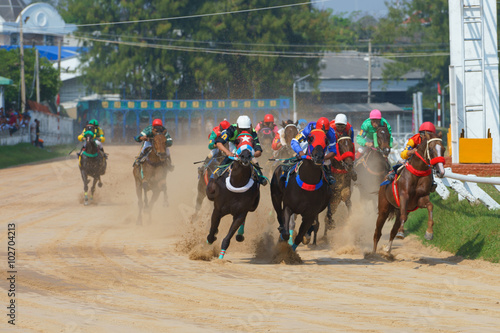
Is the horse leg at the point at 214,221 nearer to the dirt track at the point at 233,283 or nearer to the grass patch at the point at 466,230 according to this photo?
the dirt track at the point at 233,283

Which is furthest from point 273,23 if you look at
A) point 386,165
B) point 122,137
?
point 386,165

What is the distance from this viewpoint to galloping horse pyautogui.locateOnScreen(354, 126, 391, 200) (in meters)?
15.5

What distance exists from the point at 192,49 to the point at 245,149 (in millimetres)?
58643

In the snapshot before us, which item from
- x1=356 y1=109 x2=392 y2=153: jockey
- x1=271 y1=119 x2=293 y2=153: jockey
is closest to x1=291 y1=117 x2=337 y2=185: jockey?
x1=356 y1=109 x2=392 y2=153: jockey

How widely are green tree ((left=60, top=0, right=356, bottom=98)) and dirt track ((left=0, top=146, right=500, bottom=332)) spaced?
52083 mm

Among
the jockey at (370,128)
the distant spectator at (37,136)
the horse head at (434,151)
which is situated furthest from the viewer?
the distant spectator at (37,136)

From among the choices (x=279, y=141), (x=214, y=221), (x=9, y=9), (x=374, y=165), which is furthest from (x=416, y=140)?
(x=9, y=9)

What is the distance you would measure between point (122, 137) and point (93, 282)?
58497 mm

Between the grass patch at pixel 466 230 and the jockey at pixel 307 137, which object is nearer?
the jockey at pixel 307 137

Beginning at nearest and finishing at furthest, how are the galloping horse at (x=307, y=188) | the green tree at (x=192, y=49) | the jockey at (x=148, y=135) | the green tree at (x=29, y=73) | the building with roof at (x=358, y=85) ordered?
the galloping horse at (x=307, y=188), the jockey at (x=148, y=135), the green tree at (x=29, y=73), the green tree at (x=192, y=49), the building with roof at (x=358, y=85)

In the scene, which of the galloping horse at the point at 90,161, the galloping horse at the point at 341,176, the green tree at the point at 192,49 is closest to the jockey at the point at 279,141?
the galloping horse at the point at 341,176

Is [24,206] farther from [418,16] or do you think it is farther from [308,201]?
[418,16]

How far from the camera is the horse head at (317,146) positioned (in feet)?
37.9

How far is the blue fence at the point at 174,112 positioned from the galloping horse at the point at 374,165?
1979 inches
